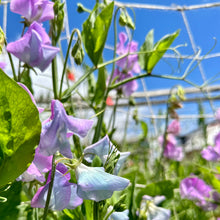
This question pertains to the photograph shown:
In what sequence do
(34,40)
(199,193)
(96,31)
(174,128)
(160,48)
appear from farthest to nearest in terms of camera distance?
(174,128)
(199,193)
(160,48)
(96,31)
(34,40)

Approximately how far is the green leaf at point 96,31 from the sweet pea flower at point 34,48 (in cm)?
11

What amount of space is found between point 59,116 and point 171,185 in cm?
44

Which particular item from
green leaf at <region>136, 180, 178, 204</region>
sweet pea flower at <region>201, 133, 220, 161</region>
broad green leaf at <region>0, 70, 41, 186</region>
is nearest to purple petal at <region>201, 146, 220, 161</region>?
sweet pea flower at <region>201, 133, 220, 161</region>

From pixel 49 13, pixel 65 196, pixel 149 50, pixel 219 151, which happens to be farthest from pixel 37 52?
pixel 219 151

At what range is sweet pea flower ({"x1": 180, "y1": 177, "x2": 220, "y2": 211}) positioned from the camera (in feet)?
2.76

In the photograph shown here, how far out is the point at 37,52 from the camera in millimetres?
397

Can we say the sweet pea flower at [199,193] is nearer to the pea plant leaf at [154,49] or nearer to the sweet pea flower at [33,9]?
the pea plant leaf at [154,49]

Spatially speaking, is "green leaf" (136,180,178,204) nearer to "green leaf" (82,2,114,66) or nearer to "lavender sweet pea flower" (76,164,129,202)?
"green leaf" (82,2,114,66)

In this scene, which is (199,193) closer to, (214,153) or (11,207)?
(214,153)

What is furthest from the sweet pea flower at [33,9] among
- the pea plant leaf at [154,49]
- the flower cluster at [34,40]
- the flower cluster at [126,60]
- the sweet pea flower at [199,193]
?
the sweet pea flower at [199,193]

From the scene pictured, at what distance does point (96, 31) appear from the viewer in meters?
0.50

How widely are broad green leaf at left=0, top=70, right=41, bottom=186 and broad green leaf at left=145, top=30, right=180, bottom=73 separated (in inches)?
15.2

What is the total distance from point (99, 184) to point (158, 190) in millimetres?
399

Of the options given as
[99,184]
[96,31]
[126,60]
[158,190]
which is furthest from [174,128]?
[99,184]
